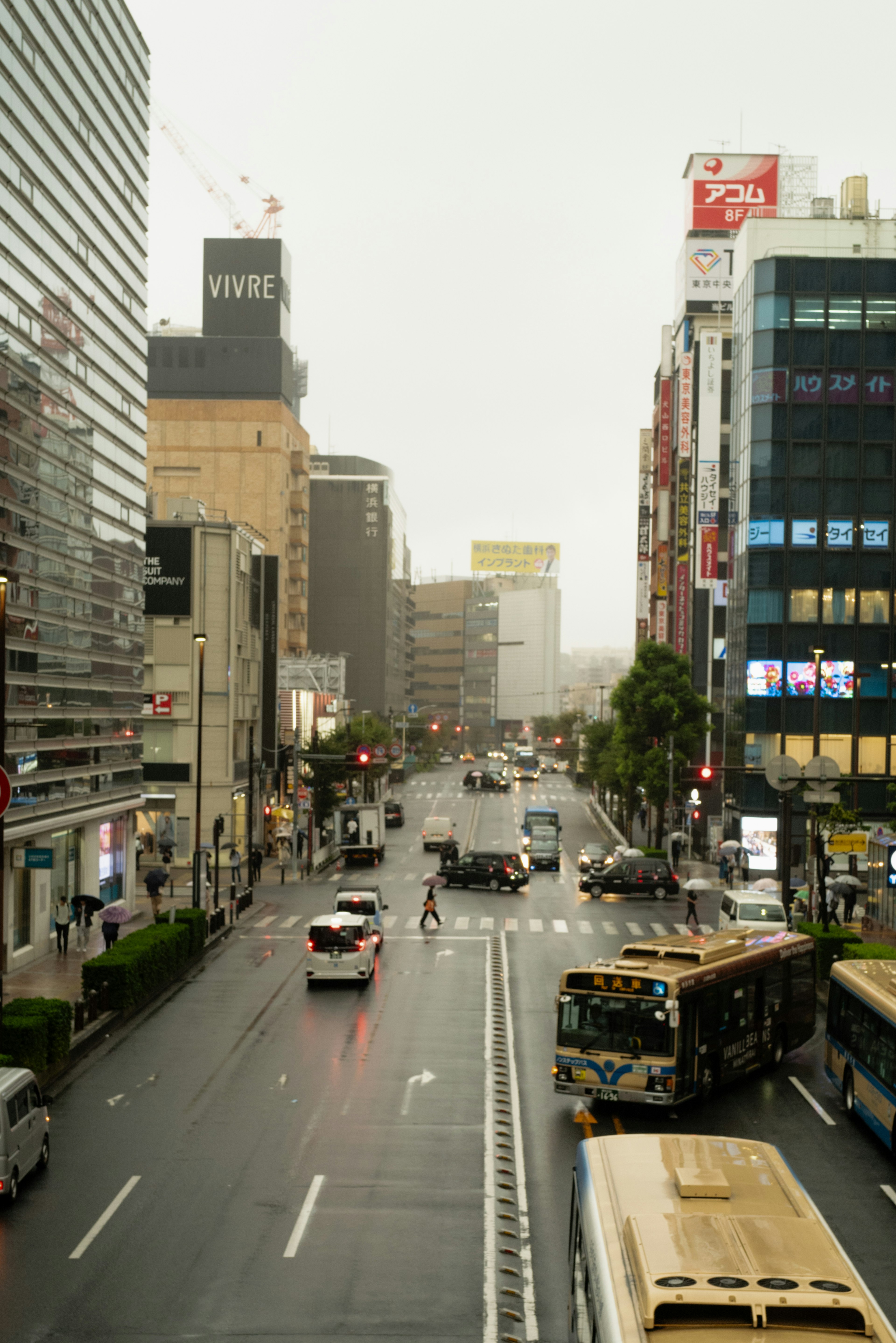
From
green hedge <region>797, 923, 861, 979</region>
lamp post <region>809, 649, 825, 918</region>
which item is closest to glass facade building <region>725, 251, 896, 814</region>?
lamp post <region>809, 649, 825, 918</region>

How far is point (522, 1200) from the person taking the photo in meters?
17.2

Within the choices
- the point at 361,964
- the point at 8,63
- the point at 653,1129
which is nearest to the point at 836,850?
the point at 361,964

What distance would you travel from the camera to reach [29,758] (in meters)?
38.6

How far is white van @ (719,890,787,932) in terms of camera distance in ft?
137

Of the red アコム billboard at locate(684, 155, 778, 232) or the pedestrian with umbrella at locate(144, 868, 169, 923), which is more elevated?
the red アコム billboard at locate(684, 155, 778, 232)

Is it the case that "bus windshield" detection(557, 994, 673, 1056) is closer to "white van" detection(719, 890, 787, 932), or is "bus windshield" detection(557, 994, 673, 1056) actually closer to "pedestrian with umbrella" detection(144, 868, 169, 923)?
"white van" detection(719, 890, 787, 932)

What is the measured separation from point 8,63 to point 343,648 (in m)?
145

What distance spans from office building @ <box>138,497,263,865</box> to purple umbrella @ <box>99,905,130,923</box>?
33221 millimetres

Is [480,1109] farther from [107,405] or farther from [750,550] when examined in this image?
[750,550]

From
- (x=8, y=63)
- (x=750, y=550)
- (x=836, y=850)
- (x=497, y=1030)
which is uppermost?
(x=8, y=63)

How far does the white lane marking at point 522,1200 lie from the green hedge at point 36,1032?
813 centimetres

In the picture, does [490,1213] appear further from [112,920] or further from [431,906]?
[431,906]

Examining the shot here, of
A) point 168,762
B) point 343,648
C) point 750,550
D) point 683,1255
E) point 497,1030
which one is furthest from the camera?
point 343,648

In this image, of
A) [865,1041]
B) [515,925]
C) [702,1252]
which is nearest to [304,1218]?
[702,1252]
